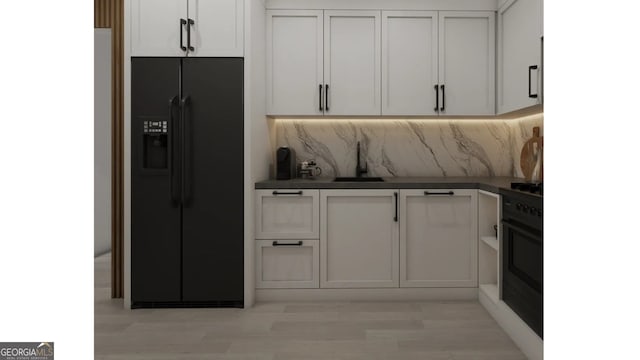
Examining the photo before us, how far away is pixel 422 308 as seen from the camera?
3361 millimetres

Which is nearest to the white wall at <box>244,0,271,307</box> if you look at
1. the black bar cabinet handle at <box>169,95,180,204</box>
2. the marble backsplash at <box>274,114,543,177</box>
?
the black bar cabinet handle at <box>169,95,180,204</box>

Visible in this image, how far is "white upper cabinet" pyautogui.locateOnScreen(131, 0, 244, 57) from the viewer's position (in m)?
3.29

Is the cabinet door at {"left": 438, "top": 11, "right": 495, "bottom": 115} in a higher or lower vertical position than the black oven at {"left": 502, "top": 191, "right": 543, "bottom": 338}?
higher

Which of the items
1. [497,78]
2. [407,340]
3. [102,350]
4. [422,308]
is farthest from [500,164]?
[102,350]

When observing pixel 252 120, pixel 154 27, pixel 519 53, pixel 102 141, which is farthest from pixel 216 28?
pixel 102 141

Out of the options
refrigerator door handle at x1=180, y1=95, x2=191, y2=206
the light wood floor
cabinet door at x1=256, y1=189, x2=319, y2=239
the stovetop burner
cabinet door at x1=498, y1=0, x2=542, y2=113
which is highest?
cabinet door at x1=498, y1=0, x2=542, y2=113

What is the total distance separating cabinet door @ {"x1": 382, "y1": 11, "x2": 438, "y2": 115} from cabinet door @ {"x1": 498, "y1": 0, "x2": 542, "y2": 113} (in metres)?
0.48

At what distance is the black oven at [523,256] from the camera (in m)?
2.40

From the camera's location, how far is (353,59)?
3.76 m

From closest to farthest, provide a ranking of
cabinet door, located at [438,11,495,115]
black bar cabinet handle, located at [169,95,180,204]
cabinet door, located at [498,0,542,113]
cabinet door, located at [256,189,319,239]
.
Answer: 1. cabinet door, located at [498,0,542,113]
2. black bar cabinet handle, located at [169,95,180,204]
3. cabinet door, located at [256,189,319,239]
4. cabinet door, located at [438,11,495,115]

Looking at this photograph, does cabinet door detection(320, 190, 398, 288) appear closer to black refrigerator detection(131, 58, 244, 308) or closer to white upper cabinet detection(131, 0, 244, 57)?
black refrigerator detection(131, 58, 244, 308)

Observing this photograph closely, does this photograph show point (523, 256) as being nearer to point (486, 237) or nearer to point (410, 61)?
point (486, 237)
